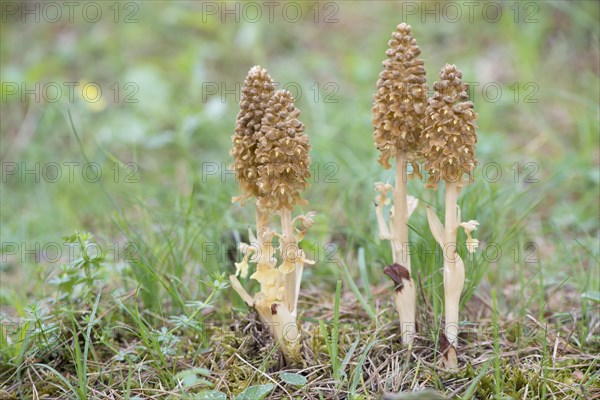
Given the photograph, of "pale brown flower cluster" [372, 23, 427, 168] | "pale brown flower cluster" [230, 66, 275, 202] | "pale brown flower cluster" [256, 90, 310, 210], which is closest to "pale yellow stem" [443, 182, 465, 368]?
"pale brown flower cluster" [372, 23, 427, 168]

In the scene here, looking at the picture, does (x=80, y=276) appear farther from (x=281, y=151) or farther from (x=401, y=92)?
(x=401, y=92)

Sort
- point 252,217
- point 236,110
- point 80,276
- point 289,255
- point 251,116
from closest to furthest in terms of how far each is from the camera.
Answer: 1. point 251,116
2. point 289,255
3. point 80,276
4. point 252,217
5. point 236,110

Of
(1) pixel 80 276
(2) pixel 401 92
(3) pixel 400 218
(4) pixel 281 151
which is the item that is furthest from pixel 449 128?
(1) pixel 80 276

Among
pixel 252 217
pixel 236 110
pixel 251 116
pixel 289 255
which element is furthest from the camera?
→ pixel 236 110

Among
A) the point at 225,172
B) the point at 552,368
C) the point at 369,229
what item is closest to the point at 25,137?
the point at 225,172

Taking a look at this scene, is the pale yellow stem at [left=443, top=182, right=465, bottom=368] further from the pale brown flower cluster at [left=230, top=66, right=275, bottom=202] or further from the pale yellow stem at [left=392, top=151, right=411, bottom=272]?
the pale brown flower cluster at [left=230, top=66, right=275, bottom=202]
